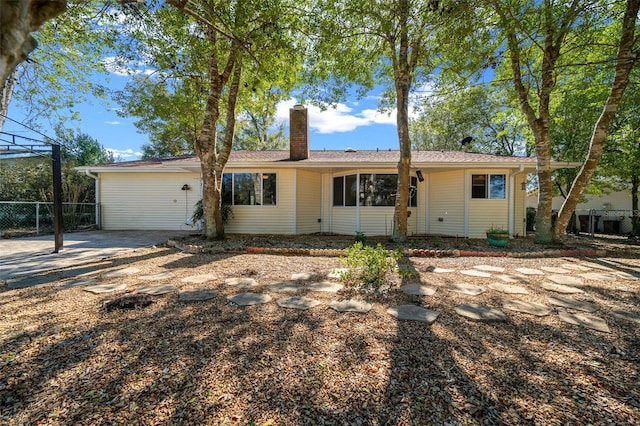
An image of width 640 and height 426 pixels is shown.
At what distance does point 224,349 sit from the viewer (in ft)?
6.84

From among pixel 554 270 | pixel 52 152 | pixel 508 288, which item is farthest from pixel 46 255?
pixel 554 270

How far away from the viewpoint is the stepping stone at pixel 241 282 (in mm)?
3740

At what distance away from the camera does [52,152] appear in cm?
571

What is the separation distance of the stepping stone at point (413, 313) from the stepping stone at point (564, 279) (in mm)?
2631

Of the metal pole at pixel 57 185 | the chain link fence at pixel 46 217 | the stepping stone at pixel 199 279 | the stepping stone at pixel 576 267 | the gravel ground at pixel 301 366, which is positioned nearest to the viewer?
the gravel ground at pixel 301 366

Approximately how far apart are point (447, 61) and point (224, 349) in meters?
8.60

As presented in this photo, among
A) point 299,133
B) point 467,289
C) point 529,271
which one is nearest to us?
point 467,289

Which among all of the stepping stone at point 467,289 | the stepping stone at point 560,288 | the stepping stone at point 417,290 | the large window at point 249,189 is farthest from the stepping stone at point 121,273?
the stepping stone at point 560,288

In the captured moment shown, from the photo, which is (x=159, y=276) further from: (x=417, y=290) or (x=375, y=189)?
(x=375, y=189)

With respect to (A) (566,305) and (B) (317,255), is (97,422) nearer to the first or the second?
(A) (566,305)

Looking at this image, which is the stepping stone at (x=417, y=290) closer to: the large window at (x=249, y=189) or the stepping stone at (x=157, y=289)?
the stepping stone at (x=157, y=289)

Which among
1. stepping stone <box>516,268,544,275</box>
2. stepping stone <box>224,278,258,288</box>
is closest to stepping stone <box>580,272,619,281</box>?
stepping stone <box>516,268,544,275</box>

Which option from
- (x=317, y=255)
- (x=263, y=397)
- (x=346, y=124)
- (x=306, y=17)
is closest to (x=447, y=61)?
(x=306, y=17)

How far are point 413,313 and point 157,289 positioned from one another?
3129 mm
